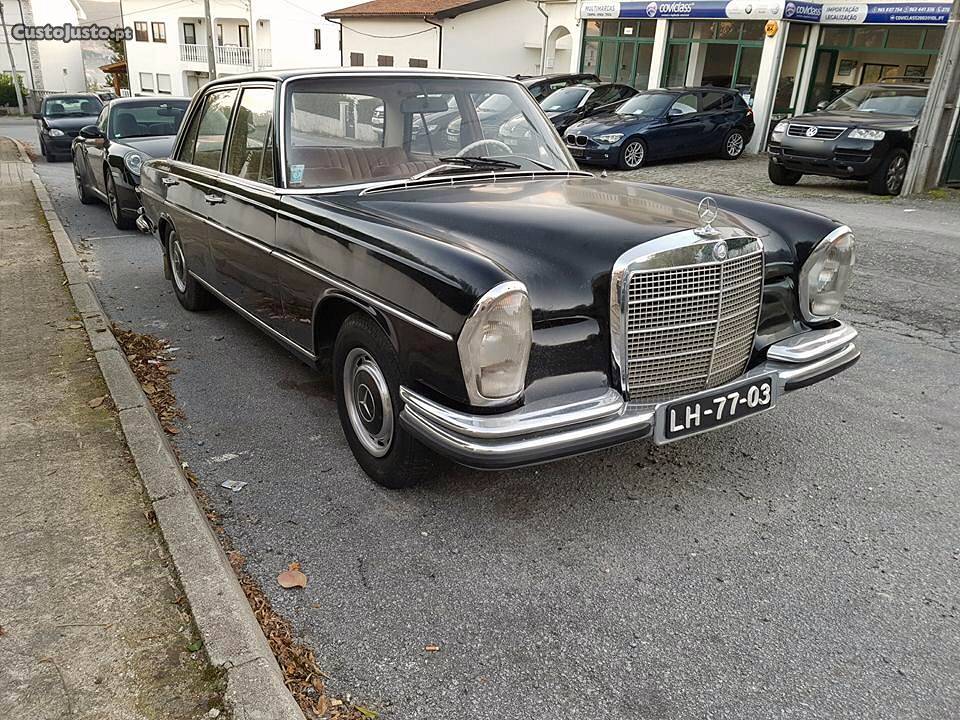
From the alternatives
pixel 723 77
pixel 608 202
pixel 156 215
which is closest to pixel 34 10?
pixel 723 77

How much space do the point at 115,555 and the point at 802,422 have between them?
3.36m

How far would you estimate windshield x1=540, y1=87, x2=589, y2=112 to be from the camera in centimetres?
1716

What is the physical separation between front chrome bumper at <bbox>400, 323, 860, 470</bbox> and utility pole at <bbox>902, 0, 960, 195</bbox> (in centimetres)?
1073

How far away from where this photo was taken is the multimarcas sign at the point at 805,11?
16.4 m

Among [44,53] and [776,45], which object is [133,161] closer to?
[776,45]

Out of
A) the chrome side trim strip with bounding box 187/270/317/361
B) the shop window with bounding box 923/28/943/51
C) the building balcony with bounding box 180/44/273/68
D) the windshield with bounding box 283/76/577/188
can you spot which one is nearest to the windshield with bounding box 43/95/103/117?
the chrome side trim strip with bounding box 187/270/317/361

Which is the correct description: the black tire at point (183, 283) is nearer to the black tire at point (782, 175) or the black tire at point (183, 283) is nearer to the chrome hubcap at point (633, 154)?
the black tire at point (782, 175)

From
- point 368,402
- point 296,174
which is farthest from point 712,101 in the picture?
point 368,402

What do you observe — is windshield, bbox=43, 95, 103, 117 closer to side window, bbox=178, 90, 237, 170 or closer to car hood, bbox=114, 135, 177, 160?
car hood, bbox=114, 135, 177, 160

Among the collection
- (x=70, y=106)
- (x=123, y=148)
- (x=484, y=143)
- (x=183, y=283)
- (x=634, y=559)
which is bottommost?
(x=634, y=559)

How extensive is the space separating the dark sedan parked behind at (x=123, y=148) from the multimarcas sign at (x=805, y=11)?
13.2 metres

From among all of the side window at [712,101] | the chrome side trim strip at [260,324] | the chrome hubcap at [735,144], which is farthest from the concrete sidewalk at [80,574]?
the chrome hubcap at [735,144]

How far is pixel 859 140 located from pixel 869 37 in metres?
8.63

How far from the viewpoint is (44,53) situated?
179 ft
